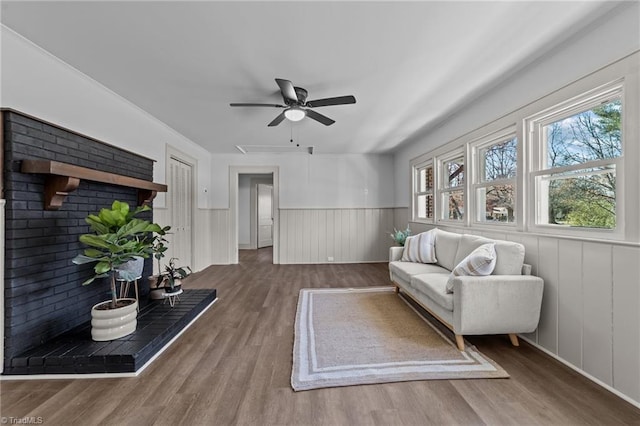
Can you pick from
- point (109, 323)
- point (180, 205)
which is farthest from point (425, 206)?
point (109, 323)

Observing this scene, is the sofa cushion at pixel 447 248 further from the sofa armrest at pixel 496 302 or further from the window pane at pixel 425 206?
the window pane at pixel 425 206

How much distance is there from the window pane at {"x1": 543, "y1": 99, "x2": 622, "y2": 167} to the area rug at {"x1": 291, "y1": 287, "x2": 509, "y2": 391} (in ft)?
5.66

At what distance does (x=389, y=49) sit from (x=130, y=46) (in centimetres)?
201

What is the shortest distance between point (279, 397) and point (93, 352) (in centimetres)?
143

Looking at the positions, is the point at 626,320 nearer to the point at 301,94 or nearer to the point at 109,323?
the point at 301,94

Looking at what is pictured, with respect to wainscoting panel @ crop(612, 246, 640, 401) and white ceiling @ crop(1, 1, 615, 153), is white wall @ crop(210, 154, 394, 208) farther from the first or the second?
wainscoting panel @ crop(612, 246, 640, 401)

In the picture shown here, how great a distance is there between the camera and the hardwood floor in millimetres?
1468

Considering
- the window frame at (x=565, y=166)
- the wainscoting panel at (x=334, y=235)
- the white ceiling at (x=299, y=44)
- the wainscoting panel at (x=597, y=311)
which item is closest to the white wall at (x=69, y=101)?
the white ceiling at (x=299, y=44)

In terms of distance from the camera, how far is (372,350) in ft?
7.08

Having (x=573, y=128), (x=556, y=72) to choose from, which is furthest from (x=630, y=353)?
(x=556, y=72)

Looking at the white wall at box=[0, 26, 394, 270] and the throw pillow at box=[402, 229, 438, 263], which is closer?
the white wall at box=[0, 26, 394, 270]

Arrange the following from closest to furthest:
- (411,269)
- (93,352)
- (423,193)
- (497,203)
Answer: (93,352) < (497,203) < (411,269) < (423,193)

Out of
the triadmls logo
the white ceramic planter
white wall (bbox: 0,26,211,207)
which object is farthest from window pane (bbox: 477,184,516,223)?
white wall (bbox: 0,26,211,207)

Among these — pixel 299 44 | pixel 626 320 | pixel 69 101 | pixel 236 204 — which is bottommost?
pixel 626 320
